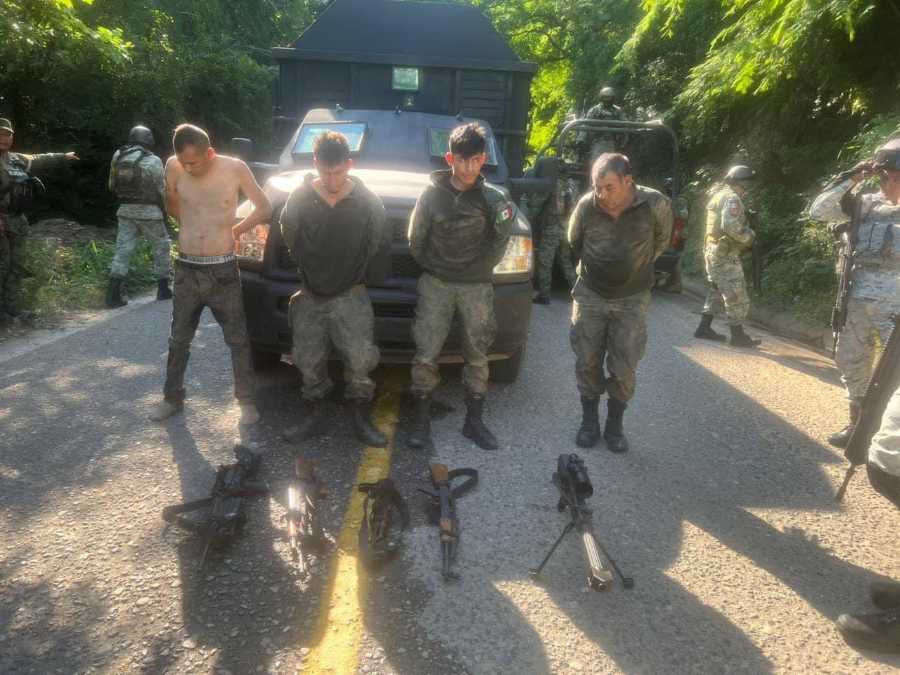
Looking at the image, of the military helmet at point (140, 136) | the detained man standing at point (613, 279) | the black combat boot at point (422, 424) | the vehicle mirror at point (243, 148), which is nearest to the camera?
the detained man standing at point (613, 279)

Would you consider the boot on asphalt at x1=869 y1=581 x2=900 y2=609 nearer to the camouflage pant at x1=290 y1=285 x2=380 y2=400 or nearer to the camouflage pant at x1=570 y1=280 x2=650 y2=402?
the camouflage pant at x1=570 y1=280 x2=650 y2=402

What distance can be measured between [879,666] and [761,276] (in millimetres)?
8675

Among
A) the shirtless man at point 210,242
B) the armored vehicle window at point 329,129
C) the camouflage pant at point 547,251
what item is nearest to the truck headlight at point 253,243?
the shirtless man at point 210,242

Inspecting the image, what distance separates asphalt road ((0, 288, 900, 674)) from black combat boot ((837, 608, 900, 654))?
6cm

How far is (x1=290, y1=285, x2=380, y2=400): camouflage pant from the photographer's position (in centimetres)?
416

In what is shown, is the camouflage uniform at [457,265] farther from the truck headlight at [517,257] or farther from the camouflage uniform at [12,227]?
the camouflage uniform at [12,227]

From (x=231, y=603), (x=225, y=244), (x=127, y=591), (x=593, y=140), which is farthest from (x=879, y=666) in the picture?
(x=593, y=140)

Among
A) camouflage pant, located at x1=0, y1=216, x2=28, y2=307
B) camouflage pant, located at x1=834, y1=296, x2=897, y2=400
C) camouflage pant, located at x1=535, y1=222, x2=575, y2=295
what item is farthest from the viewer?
camouflage pant, located at x1=535, y1=222, x2=575, y2=295

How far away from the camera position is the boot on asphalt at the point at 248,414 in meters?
4.40

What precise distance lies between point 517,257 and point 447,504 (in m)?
2.03

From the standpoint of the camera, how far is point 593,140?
9.87 m

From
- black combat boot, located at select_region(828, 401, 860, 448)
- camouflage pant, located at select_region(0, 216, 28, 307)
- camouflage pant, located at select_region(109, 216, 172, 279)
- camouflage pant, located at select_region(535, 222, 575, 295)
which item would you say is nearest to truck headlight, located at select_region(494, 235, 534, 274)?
black combat boot, located at select_region(828, 401, 860, 448)

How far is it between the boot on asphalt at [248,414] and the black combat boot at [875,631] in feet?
10.9

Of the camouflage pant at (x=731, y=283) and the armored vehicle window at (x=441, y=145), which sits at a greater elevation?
the armored vehicle window at (x=441, y=145)
